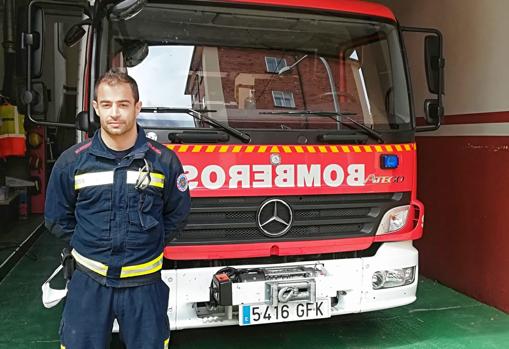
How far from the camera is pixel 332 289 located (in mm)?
3201

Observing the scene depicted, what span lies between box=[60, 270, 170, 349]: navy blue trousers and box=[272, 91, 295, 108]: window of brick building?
142 centimetres

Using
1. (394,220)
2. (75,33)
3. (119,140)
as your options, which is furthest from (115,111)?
(394,220)

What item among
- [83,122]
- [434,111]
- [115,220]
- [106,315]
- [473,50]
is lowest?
[106,315]

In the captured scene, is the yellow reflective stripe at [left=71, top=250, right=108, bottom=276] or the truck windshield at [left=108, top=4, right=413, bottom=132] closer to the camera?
the yellow reflective stripe at [left=71, top=250, right=108, bottom=276]

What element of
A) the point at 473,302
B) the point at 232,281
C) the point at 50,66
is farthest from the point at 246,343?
the point at 50,66

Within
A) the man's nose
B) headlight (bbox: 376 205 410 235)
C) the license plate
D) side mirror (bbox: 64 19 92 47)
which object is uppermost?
side mirror (bbox: 64 19 92 47)

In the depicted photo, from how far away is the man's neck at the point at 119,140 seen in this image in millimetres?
2322

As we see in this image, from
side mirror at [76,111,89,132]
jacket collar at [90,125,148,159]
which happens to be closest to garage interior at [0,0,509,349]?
side mirror at [76,111,89,132]

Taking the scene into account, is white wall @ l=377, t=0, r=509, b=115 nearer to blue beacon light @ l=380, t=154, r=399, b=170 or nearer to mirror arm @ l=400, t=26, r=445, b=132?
mirror arm @ l=400, t=26, r=445, b=132

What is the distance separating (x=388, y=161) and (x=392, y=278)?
755 mm

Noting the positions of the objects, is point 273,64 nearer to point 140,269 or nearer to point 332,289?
point 332,289

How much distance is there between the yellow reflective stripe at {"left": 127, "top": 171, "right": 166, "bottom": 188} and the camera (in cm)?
230

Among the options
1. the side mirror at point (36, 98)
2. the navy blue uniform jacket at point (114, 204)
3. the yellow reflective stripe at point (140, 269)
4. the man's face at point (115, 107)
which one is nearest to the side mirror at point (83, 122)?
the side mirror at point (36, 98)

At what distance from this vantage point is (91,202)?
2.31m
